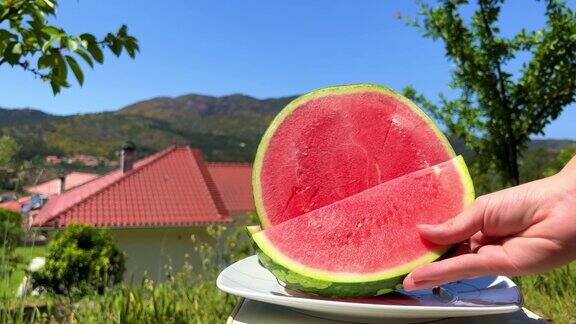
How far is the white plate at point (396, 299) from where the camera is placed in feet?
2.93

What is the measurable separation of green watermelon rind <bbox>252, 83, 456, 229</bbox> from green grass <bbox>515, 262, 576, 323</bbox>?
1.62m

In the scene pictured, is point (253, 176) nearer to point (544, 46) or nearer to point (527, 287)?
point (527, 287)

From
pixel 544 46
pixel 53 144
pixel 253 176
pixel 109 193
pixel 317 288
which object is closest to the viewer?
pixel 317 288

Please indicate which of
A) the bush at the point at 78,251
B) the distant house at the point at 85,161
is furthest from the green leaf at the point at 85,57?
the distant house at the point at 85,161

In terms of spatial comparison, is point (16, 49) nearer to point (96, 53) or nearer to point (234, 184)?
point (96, 53)

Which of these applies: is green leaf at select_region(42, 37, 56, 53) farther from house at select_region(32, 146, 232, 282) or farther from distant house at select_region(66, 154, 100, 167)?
distant house at select_region(66, 154, 100, 167)

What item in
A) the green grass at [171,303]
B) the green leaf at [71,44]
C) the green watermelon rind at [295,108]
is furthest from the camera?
the green leaf at [71,44]

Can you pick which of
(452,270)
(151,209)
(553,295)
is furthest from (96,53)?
(151,209)

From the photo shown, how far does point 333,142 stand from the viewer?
140cm

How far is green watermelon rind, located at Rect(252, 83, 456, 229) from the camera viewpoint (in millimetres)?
1379

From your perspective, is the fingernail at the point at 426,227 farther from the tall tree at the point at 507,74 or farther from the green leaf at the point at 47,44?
the tall tree at the point at 507,74

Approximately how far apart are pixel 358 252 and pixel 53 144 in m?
108

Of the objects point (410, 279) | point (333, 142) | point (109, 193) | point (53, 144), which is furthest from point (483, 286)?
point (53, 144)

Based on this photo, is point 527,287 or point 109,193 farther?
point 109,193
